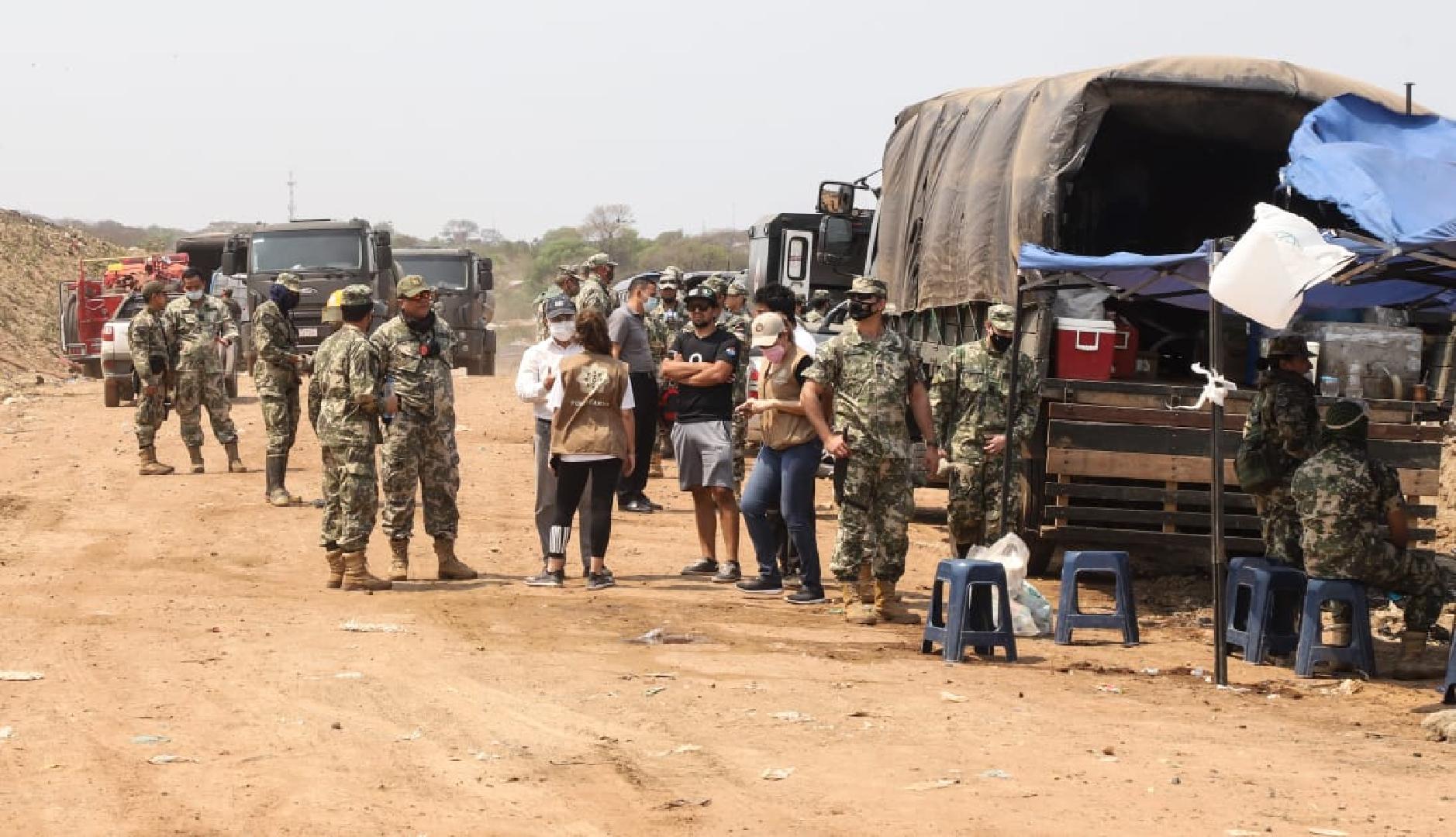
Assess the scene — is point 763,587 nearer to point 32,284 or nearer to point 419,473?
point 419,473

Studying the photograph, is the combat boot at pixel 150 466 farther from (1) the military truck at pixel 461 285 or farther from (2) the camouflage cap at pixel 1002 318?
(1) the military truck at pixel 461 285

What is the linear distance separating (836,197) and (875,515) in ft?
31.6

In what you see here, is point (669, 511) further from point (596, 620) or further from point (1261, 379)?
point (1261, 379)

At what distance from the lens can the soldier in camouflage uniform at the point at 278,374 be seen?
14539 millimetres

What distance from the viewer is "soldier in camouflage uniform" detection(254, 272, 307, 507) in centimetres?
1454

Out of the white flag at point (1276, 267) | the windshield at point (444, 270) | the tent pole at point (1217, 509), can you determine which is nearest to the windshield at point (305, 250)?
the windshield at point (444, 270)

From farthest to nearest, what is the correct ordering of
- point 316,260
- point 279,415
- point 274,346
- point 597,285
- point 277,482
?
point 316,260 → point 597,285 → point 277,482 → point 279,415 → point 274,346

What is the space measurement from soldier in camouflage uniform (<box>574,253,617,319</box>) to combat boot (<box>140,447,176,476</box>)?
4.56 m

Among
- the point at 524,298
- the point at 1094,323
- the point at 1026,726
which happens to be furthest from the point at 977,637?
the point at 524,298

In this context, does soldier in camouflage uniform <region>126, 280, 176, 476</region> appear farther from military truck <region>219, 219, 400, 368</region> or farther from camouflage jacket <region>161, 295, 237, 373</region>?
military truck <region>219, 219, 400, 368</region>

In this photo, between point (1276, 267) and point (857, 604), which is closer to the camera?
point (1276, 267)

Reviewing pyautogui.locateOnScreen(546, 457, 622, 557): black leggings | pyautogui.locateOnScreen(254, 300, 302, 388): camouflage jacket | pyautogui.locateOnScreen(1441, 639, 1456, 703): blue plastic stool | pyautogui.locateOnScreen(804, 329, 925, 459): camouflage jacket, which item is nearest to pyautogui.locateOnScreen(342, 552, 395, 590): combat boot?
pyautogui.locateOnScreen(546, 457, 622, 557): black leggings

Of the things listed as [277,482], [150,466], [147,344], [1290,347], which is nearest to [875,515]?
[1290,347]

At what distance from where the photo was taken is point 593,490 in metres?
11.4
